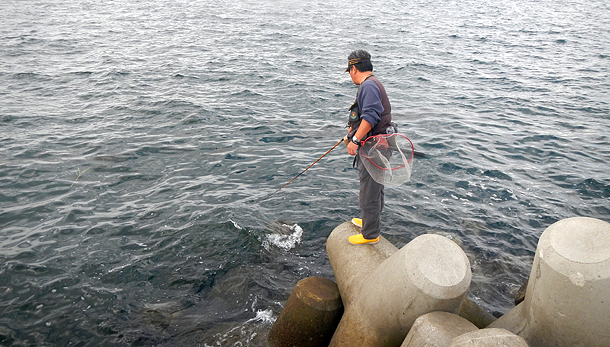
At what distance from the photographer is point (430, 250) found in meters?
4.22

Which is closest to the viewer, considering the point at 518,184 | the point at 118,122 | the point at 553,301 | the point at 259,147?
the point at 553,301

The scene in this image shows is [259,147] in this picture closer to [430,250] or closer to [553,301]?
[430,250]

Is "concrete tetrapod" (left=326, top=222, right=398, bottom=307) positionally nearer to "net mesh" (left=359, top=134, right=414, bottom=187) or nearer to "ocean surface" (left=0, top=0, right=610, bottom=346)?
"net mesh" (left=359, top=134, right=414, bottom=187)

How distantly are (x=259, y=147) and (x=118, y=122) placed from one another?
4216mm

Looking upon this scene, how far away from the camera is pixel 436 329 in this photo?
3.73 metres

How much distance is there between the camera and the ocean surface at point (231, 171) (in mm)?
6277

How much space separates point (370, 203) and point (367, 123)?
3.48ft

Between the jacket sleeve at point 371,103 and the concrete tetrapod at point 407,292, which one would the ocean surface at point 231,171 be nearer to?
the concrete tetrapod at point 407,292

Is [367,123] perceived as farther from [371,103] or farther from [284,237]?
[284,237]

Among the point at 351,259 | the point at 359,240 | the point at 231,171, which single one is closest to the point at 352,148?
the point at 359,240

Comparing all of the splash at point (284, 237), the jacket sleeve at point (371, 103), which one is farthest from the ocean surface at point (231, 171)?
the jacket sleeve at point (371, 103)

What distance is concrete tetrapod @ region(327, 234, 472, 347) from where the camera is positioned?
13.3 ft

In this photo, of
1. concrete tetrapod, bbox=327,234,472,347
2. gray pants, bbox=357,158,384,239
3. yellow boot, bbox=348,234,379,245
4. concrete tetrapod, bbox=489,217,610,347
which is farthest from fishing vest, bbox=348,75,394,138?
concrete tetrapod, bbox=489,217,610,347

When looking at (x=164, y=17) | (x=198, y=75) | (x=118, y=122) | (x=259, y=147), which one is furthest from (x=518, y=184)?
(x=164, y=17)
